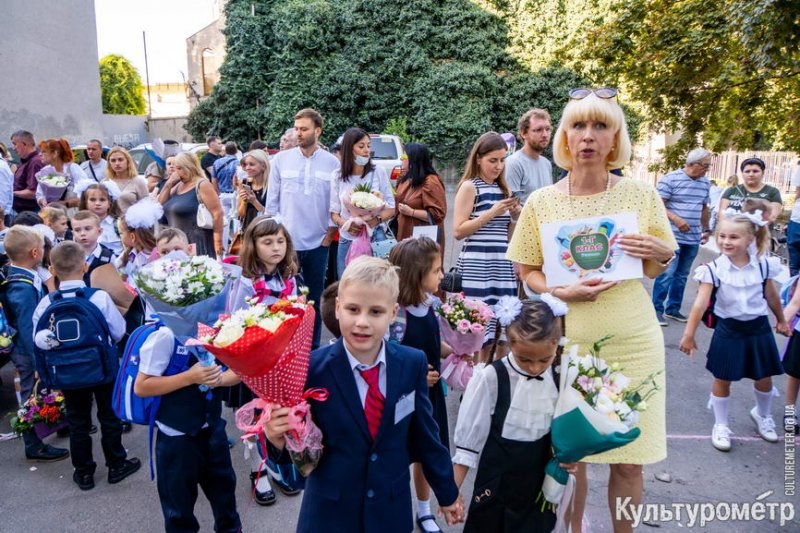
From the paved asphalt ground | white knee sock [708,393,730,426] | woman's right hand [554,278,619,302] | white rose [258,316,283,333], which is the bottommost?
the paved asphalt ground

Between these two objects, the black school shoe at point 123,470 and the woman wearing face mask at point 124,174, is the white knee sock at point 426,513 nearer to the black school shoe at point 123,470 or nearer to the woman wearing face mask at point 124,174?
the black school shoe at point 123,470

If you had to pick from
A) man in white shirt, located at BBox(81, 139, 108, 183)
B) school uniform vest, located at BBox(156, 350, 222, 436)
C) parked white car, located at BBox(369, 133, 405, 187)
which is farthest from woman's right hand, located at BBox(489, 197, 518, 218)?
parked white car, located at BBox(369, 133, 405, 187)

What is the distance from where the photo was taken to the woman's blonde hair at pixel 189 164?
20.2 feet

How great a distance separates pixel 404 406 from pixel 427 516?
55.0 inches

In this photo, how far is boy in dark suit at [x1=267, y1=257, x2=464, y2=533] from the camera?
2.14m

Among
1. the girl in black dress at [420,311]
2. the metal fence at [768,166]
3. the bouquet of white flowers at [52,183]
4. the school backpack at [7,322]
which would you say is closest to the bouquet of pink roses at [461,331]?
the girl in black dress at [420,311]

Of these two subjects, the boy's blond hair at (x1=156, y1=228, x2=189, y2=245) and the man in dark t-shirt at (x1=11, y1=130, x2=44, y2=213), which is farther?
the man in dark t-shirt at (x1=11, y1=130, x2=44, y2=213)

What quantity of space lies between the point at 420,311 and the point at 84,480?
2.65 meters

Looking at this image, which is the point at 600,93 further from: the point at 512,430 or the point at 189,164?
the point at 189,164

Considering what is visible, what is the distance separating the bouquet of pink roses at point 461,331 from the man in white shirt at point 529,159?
5.81ft

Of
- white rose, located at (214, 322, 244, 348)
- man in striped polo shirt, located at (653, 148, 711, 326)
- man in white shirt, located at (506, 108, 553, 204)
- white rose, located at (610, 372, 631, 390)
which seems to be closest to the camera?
white rose, located at (214, 322, 244, 348)

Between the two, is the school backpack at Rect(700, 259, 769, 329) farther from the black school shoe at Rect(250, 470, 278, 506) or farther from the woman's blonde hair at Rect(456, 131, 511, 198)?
the black school shoe at Rect(250, 470, 278, 506)

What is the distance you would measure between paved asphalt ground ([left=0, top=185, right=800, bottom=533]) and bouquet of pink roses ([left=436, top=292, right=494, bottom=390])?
83cm

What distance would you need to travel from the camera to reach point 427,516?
3.30m
